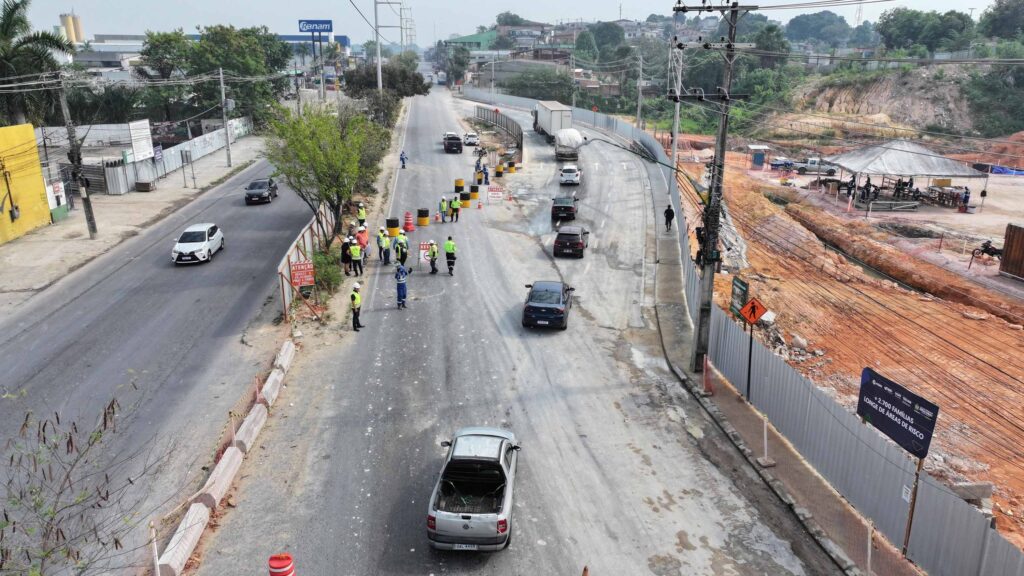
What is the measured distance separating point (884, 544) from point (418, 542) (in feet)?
Answer: 28.0

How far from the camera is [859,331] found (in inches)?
1051

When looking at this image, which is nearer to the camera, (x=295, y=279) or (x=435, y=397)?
(x=435, y=397)

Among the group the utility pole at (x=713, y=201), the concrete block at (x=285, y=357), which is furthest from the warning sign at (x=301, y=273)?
the utility pole at (x=713, y=201)

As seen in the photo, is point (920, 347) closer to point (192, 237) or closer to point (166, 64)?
point (192, 237)

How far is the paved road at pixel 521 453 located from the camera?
12734 millimetres

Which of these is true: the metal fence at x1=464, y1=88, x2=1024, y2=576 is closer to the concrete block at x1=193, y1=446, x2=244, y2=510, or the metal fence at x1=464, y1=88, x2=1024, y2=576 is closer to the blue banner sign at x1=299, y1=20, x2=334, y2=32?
the concrete block at x1=193, y1=446, x2=244, y2=510

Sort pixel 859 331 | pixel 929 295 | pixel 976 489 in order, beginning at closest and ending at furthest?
pixel 976 489, pixel 859 331, pixel 929 295

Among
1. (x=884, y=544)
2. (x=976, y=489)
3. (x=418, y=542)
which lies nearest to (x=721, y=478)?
(x=884, y=544)

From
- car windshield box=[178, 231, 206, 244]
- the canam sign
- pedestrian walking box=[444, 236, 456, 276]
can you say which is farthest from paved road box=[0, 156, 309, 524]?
the canam sign

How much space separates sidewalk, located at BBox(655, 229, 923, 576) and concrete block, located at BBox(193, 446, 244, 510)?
11.3 metres

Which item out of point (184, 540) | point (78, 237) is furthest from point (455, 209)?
point (184, 540)

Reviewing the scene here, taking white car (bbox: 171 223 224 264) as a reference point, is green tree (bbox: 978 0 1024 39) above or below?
above

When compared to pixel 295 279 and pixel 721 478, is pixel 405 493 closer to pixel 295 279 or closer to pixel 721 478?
pixel 721 478

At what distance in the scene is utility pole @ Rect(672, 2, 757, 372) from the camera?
1869 centimetres
